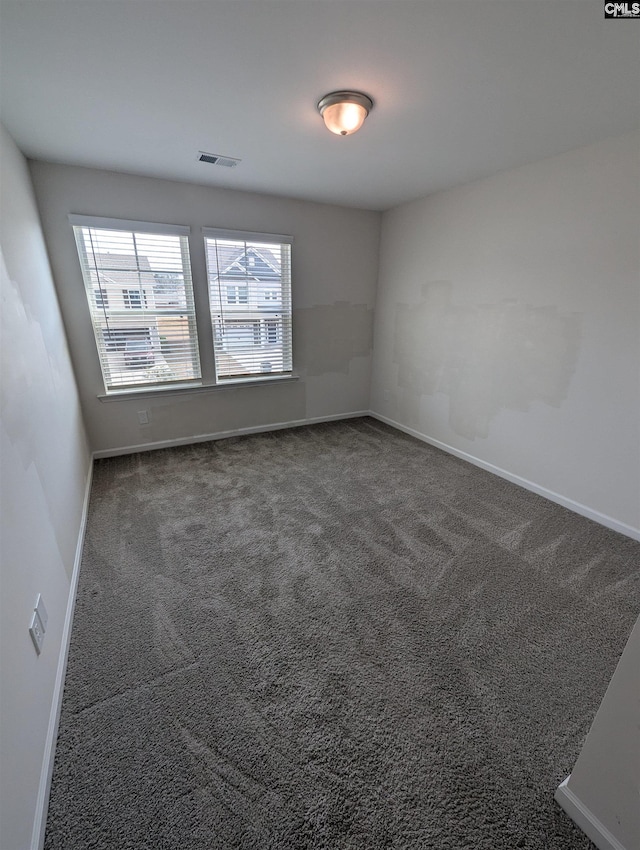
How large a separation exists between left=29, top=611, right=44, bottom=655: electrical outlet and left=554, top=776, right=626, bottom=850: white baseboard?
1.76m

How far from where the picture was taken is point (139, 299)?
3203mm

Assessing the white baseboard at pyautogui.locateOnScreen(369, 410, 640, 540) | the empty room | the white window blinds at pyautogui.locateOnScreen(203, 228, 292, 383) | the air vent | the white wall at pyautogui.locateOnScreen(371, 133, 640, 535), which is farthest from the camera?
the white window blinds at pyautogui.locateOnScreen(203, 228, 292, 383)

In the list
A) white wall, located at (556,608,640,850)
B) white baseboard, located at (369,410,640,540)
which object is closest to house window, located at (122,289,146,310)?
white baseboard, located at (369,410,640,540)

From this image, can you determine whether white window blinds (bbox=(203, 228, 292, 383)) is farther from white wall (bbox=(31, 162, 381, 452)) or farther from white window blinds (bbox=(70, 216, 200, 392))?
white window blinds (bbox=(70, 216, 200, 392))

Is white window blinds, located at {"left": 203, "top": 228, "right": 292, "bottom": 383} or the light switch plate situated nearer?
the light switch plate

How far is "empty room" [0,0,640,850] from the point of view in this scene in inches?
44.2

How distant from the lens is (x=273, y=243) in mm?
3600

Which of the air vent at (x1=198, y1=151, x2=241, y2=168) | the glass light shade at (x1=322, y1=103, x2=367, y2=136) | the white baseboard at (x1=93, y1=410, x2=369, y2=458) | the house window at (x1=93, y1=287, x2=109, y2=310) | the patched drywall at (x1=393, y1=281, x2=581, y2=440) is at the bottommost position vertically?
the white baseboard at (x1=93, y1=410, x2=369, y2=458)

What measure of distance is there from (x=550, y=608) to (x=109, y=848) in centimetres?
197

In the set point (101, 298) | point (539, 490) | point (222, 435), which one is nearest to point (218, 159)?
point (101, 298)

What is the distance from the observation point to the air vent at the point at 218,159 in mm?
2506

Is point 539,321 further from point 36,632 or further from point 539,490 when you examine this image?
point 36,632

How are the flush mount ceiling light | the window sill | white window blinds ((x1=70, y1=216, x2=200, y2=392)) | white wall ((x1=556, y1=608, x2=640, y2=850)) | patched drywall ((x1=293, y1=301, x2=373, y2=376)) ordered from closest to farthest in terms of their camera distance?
white wall ((x1=556, y1=608, x2=640, y2=850)) < the flush mount ceiling light < white window blinds ((x1=70, y1=216, x2=200, y2=392)) < the window sill < patched drywall ((x1=293, y1=301, x2=373, y2=376))

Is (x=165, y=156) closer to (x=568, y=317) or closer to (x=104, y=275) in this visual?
Result: (x=104, y=275)
